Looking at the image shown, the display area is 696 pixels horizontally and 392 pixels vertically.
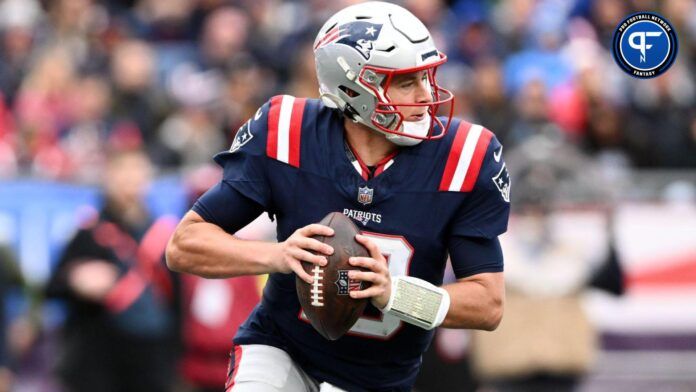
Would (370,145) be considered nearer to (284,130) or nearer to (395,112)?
(395,112)

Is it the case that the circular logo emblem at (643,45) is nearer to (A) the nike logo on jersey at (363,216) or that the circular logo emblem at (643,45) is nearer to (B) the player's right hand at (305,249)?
(A) the nike logo on jersey at (363,216)

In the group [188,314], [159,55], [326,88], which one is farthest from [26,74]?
[326,88]

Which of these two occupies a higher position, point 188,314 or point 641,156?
point 641,156

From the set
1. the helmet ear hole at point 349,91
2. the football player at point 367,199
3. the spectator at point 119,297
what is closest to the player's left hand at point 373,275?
the football player at point 367,199

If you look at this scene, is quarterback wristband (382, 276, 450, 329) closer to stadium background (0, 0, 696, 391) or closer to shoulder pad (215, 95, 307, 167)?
shoulder pad (215, 95, 307, 167)

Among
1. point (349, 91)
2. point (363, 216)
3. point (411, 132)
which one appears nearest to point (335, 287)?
point (363, 216)

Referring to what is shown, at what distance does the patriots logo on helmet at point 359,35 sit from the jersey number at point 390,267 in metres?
0.66

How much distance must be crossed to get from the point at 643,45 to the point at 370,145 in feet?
5.02

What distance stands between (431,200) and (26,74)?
7.42 metres

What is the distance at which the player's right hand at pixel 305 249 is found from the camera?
4.25 meters

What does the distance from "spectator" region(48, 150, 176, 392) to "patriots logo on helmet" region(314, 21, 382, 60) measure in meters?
4.09

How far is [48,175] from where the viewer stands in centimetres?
933

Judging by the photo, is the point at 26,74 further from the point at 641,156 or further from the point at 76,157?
the point at 641,156

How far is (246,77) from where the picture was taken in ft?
34.0
